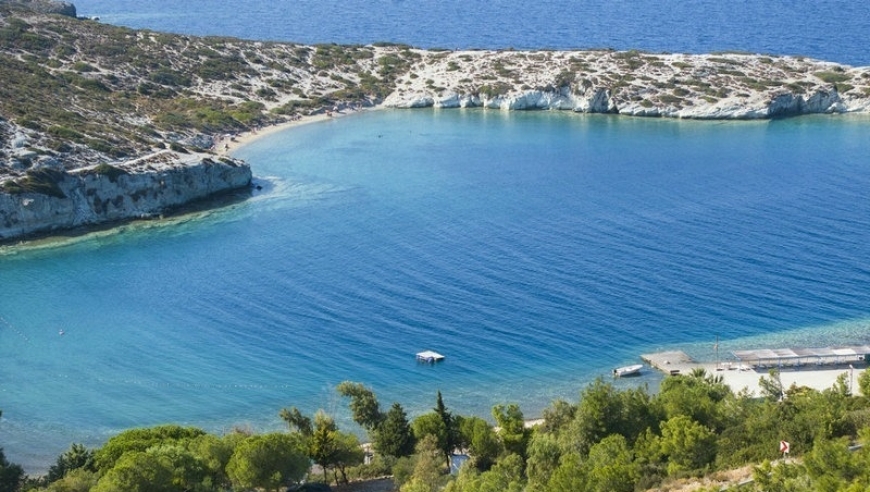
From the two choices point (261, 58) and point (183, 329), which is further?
point (261, 58)

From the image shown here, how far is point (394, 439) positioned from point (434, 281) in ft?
73.6

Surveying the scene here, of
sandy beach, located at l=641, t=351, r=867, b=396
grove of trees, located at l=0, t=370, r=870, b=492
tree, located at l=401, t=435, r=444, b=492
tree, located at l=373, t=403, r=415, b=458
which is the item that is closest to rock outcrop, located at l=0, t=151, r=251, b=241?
grove of trees, located at l=0, t=370, r=870, b=492

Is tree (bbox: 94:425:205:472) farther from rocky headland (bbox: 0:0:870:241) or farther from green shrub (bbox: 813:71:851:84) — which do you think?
green shrub (bbox: 813:71:851:84)

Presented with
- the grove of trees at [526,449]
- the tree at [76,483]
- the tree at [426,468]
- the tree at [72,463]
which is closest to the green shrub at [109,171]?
the grove of trees at [526,449]

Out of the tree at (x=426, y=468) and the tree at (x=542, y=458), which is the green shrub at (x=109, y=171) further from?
the tree at (x=542, y=458)

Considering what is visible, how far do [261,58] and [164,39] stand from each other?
1211 centimetres

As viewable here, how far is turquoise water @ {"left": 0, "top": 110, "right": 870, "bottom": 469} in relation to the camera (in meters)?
51.2

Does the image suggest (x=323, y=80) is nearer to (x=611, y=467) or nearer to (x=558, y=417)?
(x=558, y=417)

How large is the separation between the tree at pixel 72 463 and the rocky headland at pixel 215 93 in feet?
129

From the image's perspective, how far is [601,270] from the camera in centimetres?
6406

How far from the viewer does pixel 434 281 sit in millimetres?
63125

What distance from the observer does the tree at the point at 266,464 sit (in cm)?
3691

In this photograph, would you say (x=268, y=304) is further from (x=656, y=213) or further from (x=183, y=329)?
(x=656, y=213)

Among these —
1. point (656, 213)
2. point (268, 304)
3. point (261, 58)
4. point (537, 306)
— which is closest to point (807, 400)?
point (537, 306)
